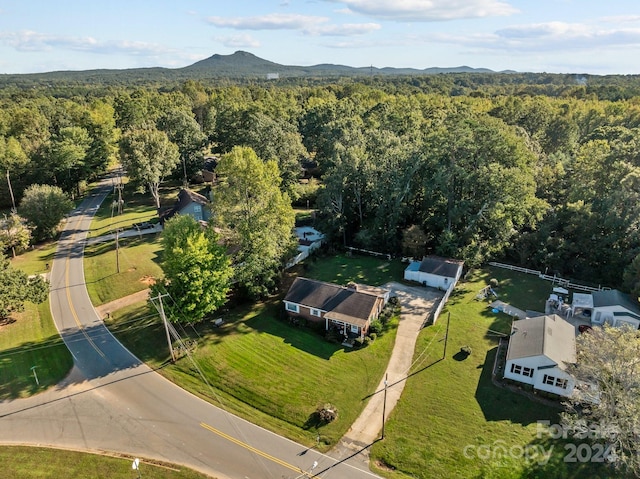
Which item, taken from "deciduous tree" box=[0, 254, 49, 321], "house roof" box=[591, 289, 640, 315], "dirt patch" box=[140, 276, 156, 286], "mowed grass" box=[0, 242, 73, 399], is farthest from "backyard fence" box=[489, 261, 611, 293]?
"deciduous tree" box=[0, 254, 49, 321]

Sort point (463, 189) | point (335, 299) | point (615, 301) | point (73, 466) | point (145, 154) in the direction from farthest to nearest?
point (145, 154)
point (463, 189)
point (335, 299)
point (615, 301)
point (73, 466)

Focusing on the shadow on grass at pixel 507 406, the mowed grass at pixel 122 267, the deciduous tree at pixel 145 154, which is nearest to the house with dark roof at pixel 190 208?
the mowed grass at pixel 122 267

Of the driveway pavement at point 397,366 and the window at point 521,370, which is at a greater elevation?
the window at point 521,370

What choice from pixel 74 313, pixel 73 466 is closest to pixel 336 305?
pixel 73 466

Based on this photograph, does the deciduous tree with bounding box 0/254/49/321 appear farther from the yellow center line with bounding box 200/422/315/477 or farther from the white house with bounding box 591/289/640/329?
the white house with bounding box 591/289/640/329

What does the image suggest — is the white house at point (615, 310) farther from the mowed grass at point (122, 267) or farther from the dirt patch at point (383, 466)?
the mowed grass at point (122, 267)

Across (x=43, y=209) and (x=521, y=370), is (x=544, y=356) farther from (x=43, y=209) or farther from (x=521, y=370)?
(x=43, y=209)
